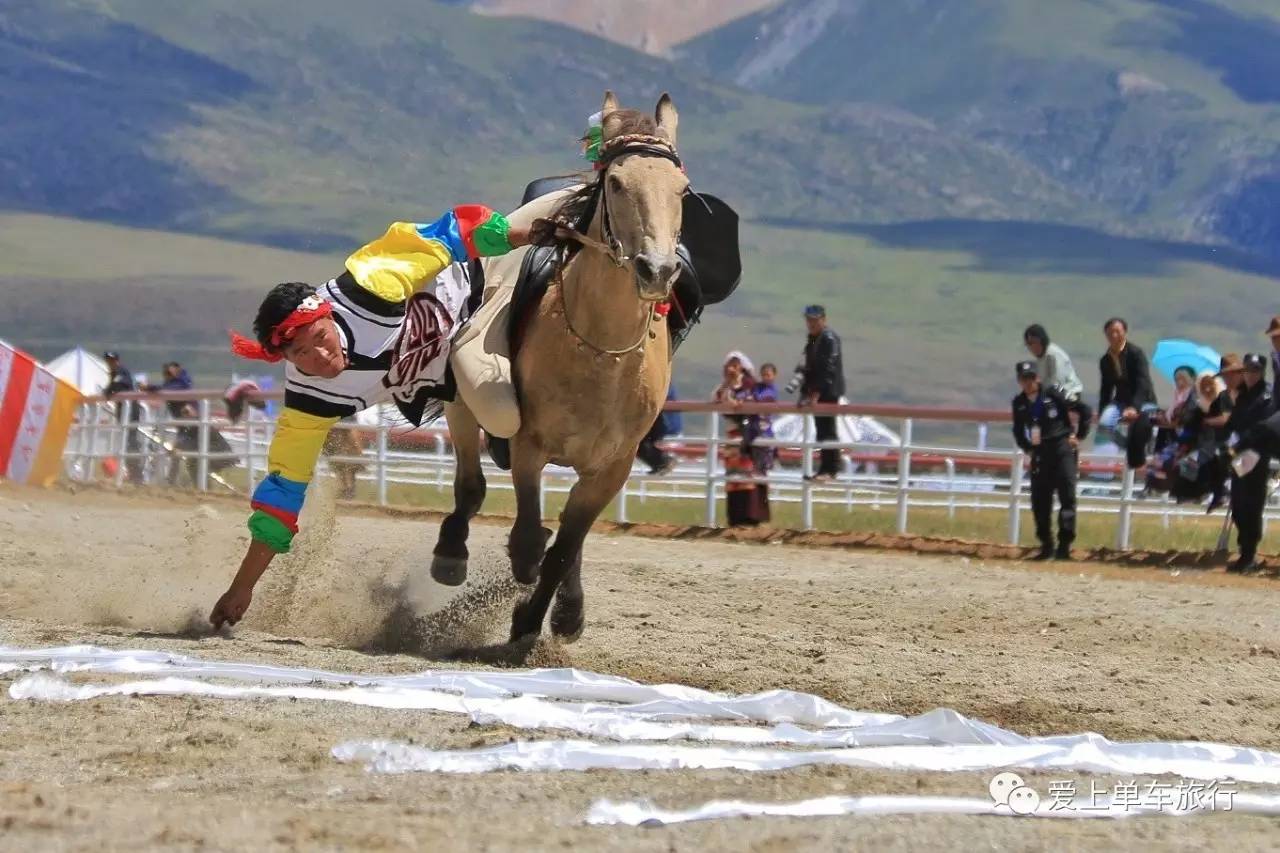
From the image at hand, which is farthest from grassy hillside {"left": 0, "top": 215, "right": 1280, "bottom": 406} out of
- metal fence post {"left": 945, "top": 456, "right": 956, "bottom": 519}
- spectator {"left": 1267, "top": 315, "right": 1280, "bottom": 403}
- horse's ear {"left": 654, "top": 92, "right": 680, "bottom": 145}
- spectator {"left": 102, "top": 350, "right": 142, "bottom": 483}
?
horse's ear {"left": 654, "top": 92, "right": 680, "bottom": 145}

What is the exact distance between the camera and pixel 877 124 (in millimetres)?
181000

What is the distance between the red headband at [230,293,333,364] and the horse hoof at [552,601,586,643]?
151 cm

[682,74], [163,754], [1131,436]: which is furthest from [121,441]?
[682,74]

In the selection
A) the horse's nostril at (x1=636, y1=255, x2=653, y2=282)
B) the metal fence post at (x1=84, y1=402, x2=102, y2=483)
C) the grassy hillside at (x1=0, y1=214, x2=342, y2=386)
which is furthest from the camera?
the grassy hillside at (x1=0, y1=214, x2=342, y2=386)

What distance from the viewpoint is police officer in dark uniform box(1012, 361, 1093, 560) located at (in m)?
13.9

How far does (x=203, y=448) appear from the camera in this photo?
20.9m

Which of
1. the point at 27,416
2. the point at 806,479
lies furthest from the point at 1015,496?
the point at 27,416

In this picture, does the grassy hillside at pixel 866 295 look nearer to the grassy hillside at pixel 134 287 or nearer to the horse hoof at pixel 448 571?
the grassy hillside at pixel 134 287

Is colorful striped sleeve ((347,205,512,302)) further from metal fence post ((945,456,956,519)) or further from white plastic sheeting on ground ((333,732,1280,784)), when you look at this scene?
metal fence post ((945,456,956,519))

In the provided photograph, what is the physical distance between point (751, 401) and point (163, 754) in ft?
37.7

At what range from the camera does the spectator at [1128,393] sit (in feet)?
46.2

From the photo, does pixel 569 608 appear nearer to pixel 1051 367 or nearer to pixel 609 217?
pixel 609 217

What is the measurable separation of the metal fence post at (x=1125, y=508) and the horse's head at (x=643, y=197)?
7.58 metres

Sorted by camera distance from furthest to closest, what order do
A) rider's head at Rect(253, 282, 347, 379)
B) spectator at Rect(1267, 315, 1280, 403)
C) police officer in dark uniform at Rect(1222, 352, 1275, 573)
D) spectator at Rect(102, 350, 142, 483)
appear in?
spectator at Rect(102, 350, 142, 483)
police officer in dark uniform at Rect(1222, 352, 1275, 573)
spectator at Rect(1267, 315, 1280, 403)
rider's head at Rect(253, 282, 347, 379)
